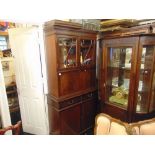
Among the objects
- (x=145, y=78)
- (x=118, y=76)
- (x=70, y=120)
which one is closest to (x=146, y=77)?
(x=145, y=78)

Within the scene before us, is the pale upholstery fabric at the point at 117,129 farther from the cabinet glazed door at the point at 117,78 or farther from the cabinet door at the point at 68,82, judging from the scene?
the cabinet door at the point at 68,82

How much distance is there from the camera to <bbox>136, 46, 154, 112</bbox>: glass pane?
186 centimetres

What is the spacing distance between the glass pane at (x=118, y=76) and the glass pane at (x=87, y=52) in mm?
316

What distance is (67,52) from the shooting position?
206cm

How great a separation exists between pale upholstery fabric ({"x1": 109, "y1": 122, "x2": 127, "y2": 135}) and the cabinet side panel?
1013mm

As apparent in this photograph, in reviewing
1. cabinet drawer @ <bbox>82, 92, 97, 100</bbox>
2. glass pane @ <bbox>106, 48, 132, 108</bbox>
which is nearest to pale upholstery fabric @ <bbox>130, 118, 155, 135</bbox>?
glass pane @ <bbox>106, 48, 132, 108</bbox>

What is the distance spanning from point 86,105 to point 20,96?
118cm

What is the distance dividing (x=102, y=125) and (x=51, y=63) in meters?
1.12

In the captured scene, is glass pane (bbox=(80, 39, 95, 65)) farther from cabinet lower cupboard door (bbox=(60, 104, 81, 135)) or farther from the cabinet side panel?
cabinet lower cupboard door (bbox=(60, 104, 81, 135))

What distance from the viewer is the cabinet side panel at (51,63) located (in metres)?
1.87

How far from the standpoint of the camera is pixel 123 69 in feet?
7.14

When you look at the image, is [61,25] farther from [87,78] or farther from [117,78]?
[117,78]

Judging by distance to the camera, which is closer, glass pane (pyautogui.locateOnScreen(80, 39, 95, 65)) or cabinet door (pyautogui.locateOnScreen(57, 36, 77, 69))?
cabinet door (pyautogui.locateOnScreen(57, 36, 77, 69))
